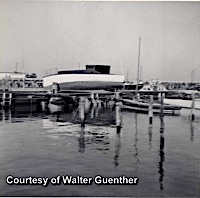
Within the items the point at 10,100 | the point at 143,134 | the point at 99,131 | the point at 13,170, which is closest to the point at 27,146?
the point at 13,170

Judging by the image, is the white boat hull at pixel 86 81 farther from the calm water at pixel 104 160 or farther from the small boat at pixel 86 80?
the calm water at pixel 104 160

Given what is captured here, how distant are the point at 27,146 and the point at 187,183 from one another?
21.4 feet

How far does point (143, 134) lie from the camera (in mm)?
14188

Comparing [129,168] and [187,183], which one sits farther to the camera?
[129,168]

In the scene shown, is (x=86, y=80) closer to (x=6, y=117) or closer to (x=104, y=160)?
(x=6, y=117)

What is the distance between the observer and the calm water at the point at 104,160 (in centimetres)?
658

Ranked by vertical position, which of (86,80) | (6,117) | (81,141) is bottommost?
(6,117)

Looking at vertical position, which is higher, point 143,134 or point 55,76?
point 55,76

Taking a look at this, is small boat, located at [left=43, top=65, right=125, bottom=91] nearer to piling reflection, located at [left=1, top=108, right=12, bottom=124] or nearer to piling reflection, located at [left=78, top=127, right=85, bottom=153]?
piling reflection, located at [left=1, top=108, right=12, bottom=124]

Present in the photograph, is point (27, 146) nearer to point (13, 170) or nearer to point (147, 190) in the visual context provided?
point (13, 170)

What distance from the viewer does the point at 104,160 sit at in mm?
9031

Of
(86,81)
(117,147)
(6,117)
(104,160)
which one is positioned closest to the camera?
(104,160)

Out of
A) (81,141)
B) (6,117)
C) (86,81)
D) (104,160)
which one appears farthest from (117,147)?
(86,81)

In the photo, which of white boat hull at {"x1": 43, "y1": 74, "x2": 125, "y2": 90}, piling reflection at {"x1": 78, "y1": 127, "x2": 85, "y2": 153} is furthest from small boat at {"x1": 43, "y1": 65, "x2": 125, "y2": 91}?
piling reflection at {"x1": 78, "y1": 127, "x2": 85, "y2": 153}
